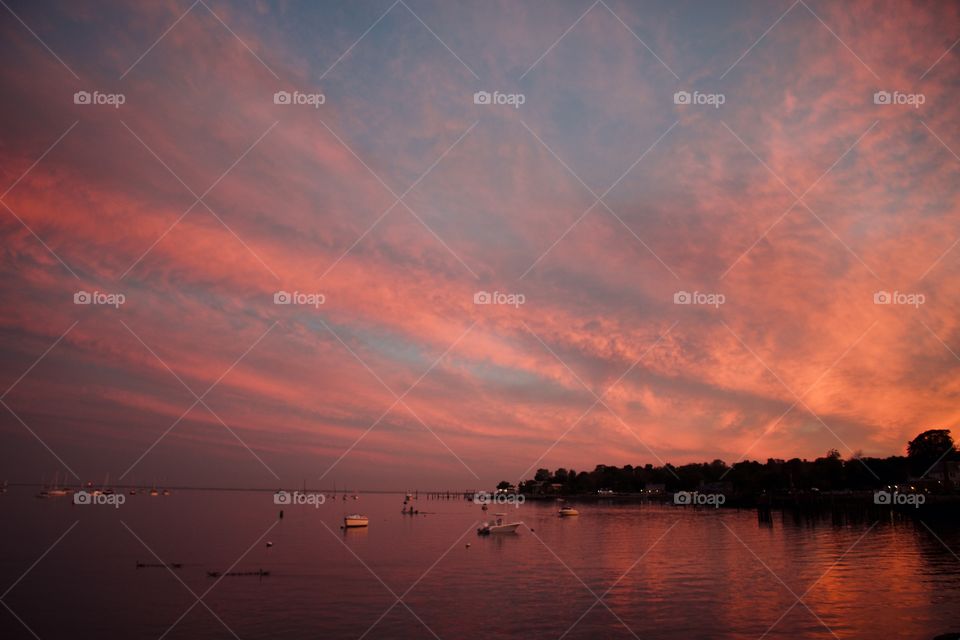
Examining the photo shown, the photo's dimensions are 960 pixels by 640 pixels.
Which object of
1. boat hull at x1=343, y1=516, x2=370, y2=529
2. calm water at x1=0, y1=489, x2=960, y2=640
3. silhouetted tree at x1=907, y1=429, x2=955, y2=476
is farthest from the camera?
silhouetted tree at x1=907, y1=429, x2=955, y2=476

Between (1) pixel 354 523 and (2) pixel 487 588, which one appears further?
(1) pixel 354 523

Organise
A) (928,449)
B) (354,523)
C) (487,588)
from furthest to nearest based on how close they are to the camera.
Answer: (928,449) → (354,523) → (487,588)

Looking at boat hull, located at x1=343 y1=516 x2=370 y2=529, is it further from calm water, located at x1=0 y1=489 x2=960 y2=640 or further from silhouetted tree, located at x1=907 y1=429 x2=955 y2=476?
silhouetted tree, located at x1=907 y1=429 x2=955 y2=476

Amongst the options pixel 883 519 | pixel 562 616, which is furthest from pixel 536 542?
pixel 883 519

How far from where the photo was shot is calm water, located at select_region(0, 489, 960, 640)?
93.6 ft

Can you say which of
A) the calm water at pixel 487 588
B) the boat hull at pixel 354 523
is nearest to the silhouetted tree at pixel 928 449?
the calm water at pixel 487 588

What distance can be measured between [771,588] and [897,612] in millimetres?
7921

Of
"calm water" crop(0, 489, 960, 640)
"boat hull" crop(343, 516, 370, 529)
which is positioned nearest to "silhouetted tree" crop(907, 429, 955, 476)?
"calm water" crop(0, 489, 960, 640)

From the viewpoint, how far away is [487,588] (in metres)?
38.8

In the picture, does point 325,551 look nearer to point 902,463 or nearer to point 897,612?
point 897,612

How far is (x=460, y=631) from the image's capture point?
28.0 m

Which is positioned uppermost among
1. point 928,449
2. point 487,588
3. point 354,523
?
point 928,449

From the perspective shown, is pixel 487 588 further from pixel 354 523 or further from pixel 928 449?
pixel 928 449

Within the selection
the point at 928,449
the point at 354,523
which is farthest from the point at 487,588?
the point at 928,449
